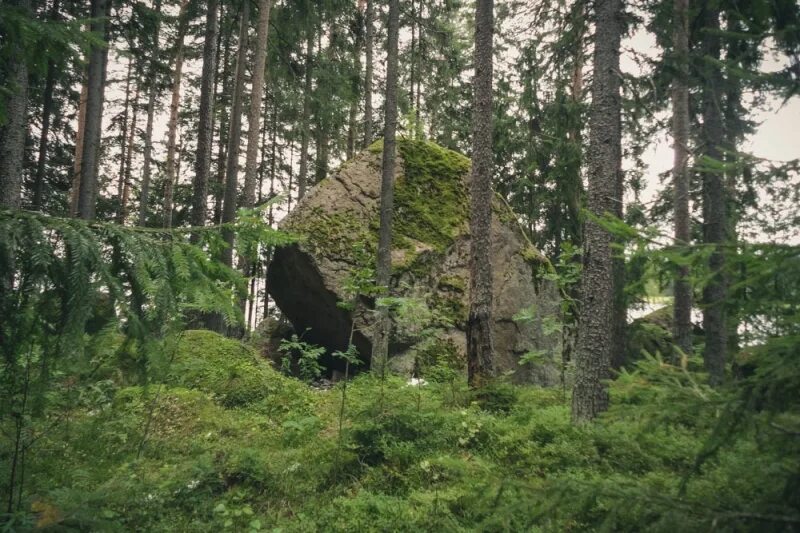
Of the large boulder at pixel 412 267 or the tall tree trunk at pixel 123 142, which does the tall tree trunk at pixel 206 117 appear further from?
the tall tree trunk at pixel 123 142

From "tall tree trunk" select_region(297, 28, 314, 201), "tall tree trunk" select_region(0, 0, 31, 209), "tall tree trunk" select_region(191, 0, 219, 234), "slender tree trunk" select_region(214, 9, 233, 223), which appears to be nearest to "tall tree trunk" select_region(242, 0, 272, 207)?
"tall tree trunk" select_region(191, 0, 219, 234)

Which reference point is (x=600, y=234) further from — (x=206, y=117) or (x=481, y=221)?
(x=206, y=117)

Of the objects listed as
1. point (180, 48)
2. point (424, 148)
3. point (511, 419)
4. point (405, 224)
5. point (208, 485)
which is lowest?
point (208, 485)

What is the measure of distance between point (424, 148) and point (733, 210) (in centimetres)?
855

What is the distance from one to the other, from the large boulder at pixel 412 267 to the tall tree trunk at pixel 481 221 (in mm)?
2434

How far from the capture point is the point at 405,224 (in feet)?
37.2

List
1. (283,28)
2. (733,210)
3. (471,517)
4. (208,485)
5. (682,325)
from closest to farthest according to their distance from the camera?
(471,517), (208,485), (682,325), (733,210), (283,28)

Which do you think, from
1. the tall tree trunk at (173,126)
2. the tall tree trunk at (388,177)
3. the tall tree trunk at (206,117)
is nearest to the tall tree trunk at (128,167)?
the tall tree trunk at (173,126)

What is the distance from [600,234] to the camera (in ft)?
18.5

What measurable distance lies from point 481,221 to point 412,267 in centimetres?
368

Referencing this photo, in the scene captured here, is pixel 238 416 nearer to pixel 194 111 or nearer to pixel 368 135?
pixel 368 135

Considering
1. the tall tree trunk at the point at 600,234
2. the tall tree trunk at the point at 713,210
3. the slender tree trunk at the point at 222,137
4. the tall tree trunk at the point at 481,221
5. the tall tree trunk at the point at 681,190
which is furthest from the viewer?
the slender tree trunk at the point at 222,137

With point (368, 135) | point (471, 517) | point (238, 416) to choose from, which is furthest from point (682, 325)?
point (368, 135)

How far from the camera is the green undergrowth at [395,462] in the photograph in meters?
2.18
